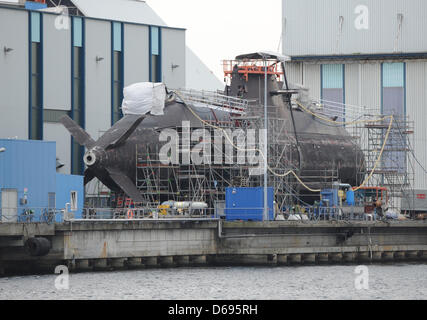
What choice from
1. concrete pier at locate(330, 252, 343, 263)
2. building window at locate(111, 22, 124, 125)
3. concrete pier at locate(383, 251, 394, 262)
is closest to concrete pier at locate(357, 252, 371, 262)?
concrete pier at locate(383, 251, 394, 262)

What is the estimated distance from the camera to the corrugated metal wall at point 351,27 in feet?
305

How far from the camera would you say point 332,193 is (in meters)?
72.5

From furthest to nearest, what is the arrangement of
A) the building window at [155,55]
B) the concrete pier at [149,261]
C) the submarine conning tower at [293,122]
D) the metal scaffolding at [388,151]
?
1. the building window at [155,55]
2. the metal scaffolding at [388,151]
3. the submarine conning tower at [293,122]
4. the concrete pier at [149,261]

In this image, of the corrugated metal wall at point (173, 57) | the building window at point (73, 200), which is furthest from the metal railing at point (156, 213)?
the corrugated metal wall at point (173, 57)

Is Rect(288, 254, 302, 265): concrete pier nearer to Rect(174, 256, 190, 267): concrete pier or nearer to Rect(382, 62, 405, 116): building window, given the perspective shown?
Rect(174, 256, 190, 267): concrete pier

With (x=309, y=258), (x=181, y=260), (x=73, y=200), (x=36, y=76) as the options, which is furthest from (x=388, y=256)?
(x=36, y=76)

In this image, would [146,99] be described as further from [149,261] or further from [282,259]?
[282,259]

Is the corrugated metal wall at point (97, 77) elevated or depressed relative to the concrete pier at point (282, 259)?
elevated

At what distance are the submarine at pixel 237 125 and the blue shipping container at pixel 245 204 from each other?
6.20 metres

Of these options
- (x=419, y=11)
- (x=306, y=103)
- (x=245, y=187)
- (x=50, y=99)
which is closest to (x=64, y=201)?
(x=245, y=187)

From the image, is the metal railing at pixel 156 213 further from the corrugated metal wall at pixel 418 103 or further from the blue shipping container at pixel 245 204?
the corrugated metal wall at pixel 418 103

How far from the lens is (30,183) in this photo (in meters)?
60.0

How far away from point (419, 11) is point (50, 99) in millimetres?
36176

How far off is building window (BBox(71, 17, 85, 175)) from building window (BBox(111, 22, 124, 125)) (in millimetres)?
3117
